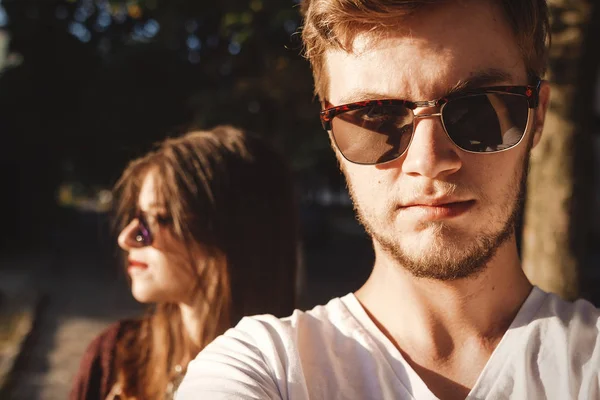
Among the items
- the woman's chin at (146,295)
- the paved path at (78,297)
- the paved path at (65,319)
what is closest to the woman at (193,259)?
the woman's chin at (146,295)

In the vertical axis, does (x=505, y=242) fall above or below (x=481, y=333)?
above

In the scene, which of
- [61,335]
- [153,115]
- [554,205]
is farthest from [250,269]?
[153,115]

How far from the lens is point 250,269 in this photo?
2.54m

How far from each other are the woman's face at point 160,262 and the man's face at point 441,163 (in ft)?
3.50

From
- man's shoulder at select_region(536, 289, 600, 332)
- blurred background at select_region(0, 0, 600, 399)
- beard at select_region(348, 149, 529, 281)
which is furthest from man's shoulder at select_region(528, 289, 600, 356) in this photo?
blurred background at select_region(0, 0, 600, 399)

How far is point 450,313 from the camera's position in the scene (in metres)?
1.72

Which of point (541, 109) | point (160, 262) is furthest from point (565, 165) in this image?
point (160, 262)

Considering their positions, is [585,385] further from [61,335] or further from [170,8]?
[61,335]

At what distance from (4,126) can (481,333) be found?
1730 cm

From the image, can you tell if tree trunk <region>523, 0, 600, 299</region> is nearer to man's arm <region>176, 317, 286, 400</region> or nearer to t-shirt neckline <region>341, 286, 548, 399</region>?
t-shirt neckline <region>341, 286, 548, 399</region>

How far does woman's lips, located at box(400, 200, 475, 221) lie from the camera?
158cm

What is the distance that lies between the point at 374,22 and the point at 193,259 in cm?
130

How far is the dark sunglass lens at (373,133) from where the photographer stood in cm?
163

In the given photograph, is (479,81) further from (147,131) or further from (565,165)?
(147,131)
